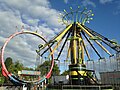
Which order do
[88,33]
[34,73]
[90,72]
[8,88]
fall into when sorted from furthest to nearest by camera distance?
[34,73] < [8,88] < [88,33] < [90,72]

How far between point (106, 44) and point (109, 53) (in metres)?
1.28

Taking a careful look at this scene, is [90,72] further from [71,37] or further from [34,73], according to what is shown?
[34,73]

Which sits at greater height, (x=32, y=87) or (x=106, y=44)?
(x=106, y=44)

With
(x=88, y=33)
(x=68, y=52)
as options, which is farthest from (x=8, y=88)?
(x=88, y=33)

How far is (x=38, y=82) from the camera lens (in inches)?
1724

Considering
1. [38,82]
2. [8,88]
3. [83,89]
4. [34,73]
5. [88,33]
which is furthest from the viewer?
[34,73]

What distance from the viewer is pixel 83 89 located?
19.1m

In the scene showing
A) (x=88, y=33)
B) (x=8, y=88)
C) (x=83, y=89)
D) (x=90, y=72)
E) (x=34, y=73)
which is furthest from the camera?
(x=34, y=73)

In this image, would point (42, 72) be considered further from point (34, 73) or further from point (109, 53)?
point (109, 53)

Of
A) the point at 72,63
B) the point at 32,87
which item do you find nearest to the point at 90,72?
the point at 72,63

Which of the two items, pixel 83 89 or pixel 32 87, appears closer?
pixel 83 89

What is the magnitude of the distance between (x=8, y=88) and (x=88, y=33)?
23.6m

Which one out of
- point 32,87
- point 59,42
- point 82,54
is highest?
point 59,42

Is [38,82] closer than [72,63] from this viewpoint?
No
